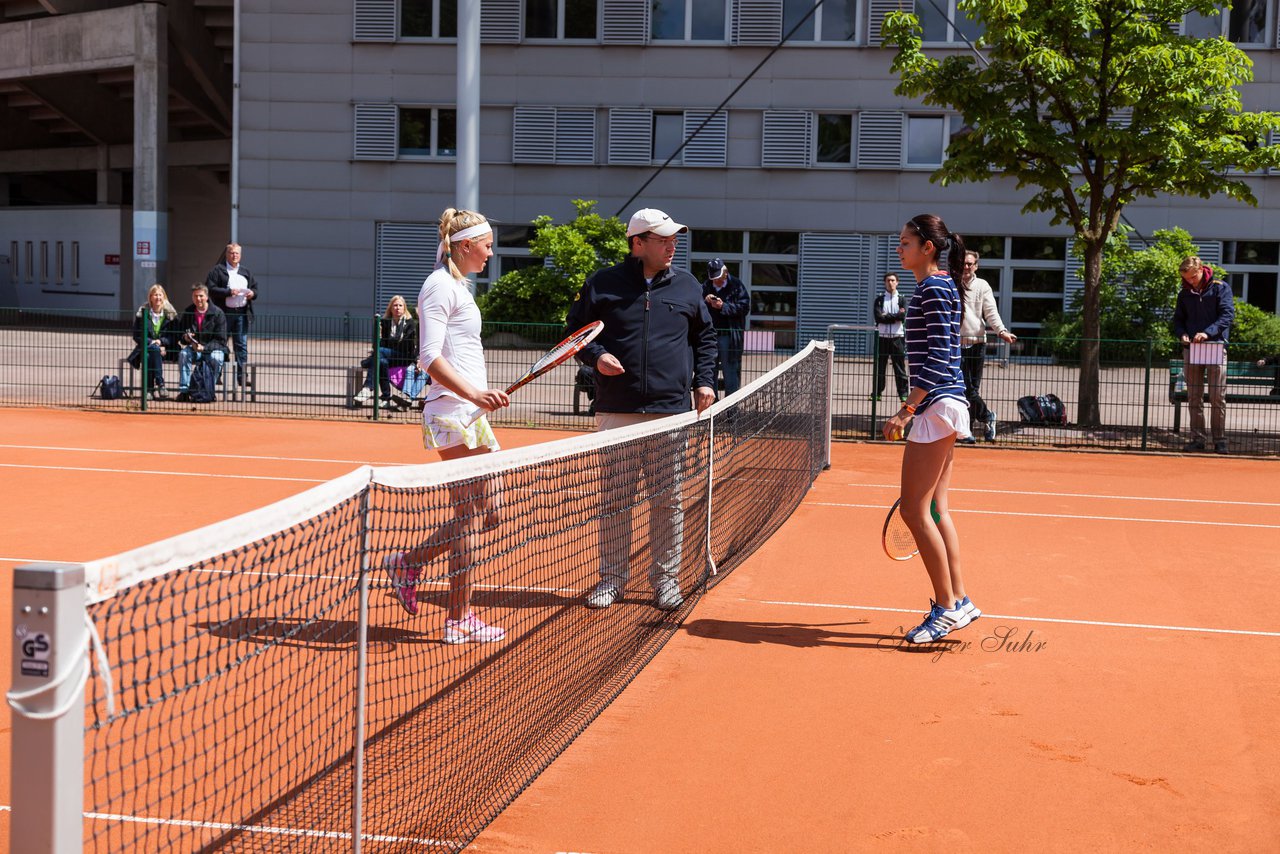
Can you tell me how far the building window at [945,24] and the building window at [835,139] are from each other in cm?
259

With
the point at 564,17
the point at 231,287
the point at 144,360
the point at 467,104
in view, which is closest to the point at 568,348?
the point at 144,360

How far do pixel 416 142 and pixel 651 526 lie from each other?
28.7 meters

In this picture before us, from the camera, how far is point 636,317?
7.00 meters

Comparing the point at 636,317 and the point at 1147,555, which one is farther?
the point at 1147,555

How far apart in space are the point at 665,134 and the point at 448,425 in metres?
28.0

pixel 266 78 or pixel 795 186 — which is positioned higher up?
pixel 266 78

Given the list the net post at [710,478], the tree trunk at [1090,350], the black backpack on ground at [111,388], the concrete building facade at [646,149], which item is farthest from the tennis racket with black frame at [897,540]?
the concrete building facade at [646,149]

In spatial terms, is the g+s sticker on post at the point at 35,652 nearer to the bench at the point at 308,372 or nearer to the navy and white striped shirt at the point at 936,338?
the navy and white striped shirt at the point at 936,338

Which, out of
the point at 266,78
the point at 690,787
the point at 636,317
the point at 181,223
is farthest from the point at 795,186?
the point at 690,787

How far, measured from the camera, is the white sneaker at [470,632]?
6016mm

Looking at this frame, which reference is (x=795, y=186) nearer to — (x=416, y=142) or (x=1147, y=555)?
(x=416, y=142)

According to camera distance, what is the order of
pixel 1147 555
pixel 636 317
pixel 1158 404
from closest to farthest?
pixel 636 317, pixel 1147 555, pixel 1158 404

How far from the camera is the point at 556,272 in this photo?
29406 mm

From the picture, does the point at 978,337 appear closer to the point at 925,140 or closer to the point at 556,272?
the point at 556,272
